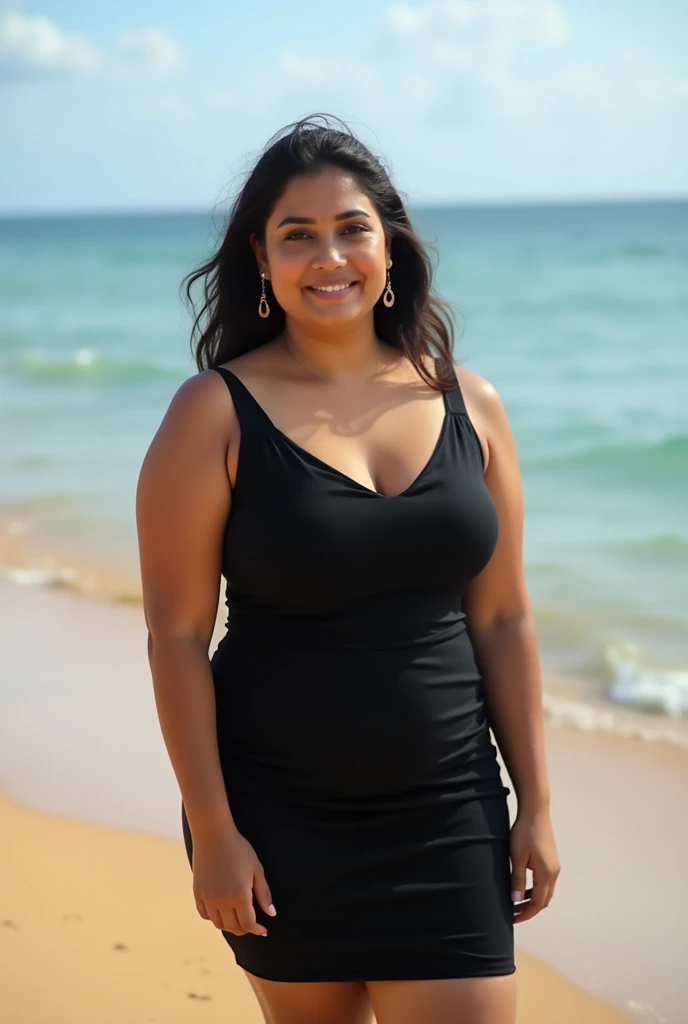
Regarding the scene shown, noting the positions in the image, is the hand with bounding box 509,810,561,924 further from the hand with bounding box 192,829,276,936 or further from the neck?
the neck

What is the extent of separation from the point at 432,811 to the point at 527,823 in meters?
0.25

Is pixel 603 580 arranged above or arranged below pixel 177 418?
below

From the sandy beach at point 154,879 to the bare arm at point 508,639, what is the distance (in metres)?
1.16

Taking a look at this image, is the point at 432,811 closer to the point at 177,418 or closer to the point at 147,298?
the point at 177,418

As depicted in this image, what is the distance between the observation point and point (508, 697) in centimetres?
253

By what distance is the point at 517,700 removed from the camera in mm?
2527

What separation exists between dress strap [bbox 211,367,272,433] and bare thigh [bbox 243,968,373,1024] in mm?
964

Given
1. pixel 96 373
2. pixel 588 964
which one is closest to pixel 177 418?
pixel 588 964

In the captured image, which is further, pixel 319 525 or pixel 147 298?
pixel 147 298

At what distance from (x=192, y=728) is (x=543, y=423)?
10.8 metres

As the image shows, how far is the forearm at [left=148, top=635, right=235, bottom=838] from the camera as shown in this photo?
2273 millimetres

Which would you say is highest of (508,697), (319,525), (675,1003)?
(319,525)

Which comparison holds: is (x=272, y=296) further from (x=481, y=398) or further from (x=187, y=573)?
(x=187, y=573)

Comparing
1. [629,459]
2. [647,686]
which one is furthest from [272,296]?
[629,459]
